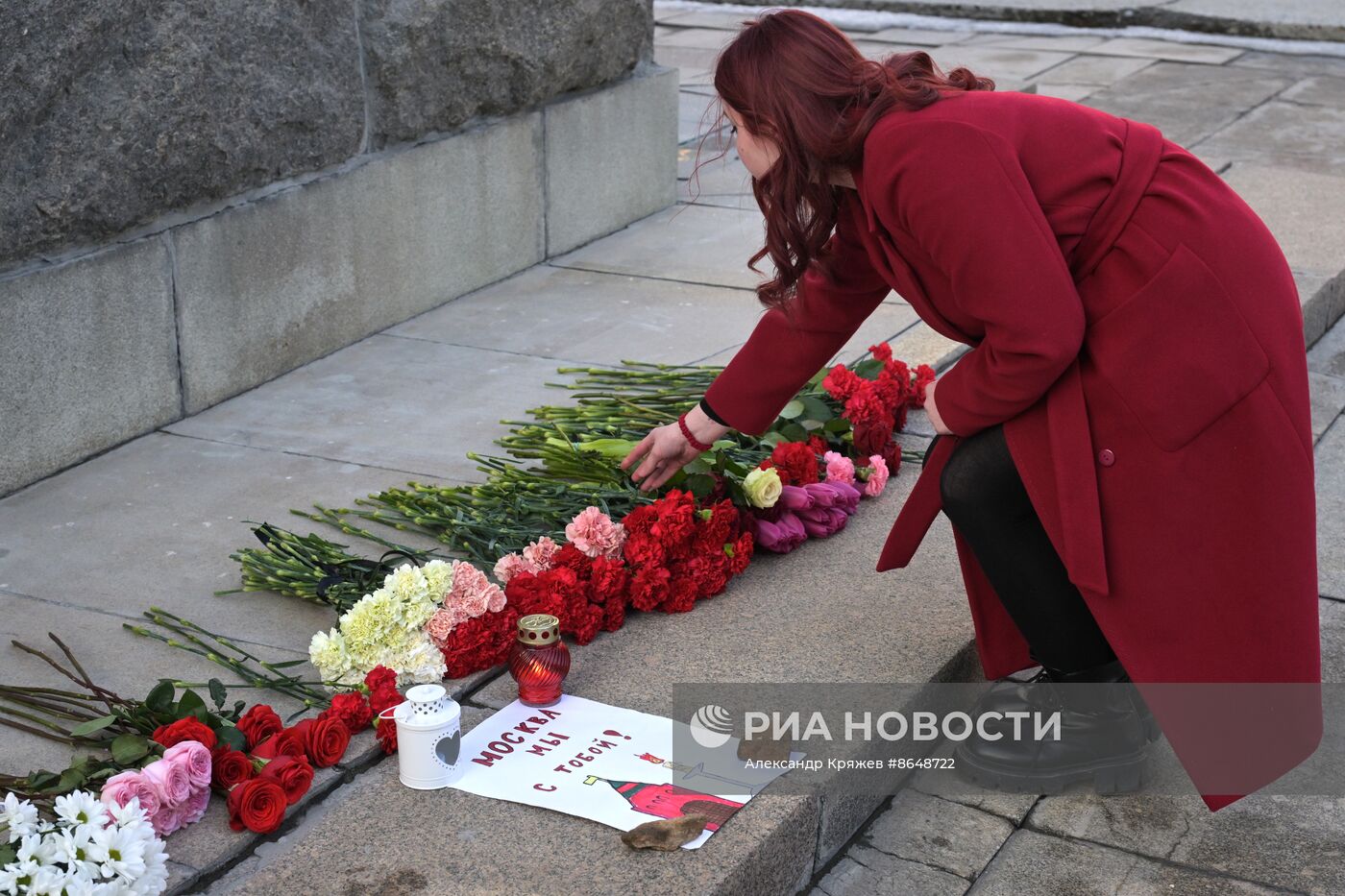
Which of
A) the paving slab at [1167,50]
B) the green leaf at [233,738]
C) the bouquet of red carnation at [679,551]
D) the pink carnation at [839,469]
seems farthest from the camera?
the paving slab at [1167,50]

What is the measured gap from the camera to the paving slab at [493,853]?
A: 2.18m

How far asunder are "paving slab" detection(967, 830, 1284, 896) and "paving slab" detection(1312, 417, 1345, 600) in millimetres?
1039

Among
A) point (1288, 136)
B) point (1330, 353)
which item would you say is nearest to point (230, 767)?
point (1330, 353)

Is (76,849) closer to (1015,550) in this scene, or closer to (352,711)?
(352,711)

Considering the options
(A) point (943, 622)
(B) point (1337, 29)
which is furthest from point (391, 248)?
(B) point (1337, 29)

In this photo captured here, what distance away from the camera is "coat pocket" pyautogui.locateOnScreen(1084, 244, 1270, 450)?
2266 mm

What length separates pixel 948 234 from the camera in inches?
87.7

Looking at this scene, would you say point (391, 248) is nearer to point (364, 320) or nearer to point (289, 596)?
point (364, 320)

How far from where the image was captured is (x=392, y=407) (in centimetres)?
422

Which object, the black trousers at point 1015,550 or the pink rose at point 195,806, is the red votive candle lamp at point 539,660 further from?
the black trousers at point 1015,550

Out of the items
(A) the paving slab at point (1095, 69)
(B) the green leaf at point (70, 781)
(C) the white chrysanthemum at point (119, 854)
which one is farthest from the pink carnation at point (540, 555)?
(A) the paving slab at point (1095, 69)

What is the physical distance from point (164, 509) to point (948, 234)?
212cm

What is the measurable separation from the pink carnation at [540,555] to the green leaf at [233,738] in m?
0.75

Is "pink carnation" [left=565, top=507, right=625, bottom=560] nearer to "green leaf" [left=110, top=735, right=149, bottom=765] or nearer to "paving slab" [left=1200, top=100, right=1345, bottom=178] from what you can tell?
"green leaf" [left=110, top=735, right=149, bottom=765]
